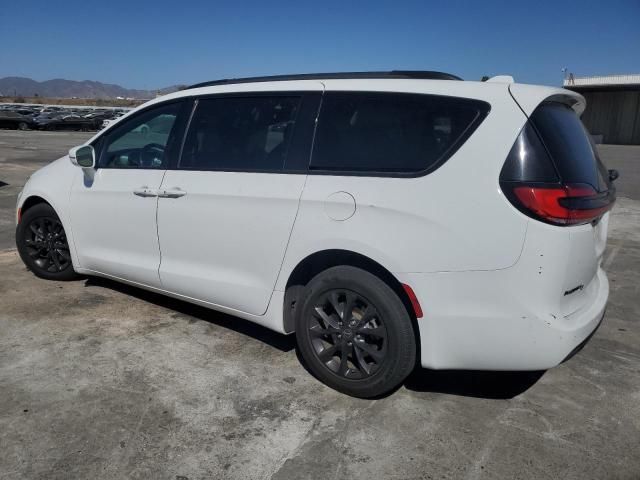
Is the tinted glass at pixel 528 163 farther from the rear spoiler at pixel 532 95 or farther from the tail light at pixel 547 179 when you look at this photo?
the rear spoiler at pixel 532 95

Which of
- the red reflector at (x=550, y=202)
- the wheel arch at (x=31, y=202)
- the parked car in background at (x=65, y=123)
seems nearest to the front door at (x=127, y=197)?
the wheel arch at (x=31, y=202)

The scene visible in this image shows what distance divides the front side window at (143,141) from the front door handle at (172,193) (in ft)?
0.69

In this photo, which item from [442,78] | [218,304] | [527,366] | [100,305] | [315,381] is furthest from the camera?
[100,305]

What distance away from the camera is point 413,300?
3.04m

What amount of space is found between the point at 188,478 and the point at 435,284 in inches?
59.3

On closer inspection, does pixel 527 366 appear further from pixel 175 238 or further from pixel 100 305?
pixel 100 305

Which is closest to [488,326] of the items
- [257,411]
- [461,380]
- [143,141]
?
[461,380]

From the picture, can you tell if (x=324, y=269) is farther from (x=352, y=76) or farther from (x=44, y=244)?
(x=44, y=244)

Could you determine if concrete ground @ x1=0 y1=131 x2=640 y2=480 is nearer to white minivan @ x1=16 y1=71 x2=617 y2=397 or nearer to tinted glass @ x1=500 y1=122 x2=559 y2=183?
white minivan @ x1=16 y1=71 x2=617 y2=397

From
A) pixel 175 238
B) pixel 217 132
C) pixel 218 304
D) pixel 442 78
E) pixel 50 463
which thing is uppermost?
pixel 442 78

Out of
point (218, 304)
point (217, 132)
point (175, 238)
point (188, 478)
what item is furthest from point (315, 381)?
point (217, 132)

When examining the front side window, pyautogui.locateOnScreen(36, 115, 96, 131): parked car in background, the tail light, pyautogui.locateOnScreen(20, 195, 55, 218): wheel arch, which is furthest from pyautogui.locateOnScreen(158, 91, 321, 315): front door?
pyautogui.locateOnScreen(36, 115, 96, 131): parked car in background

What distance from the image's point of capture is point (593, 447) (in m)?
2.93

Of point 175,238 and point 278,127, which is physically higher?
point 278,127
